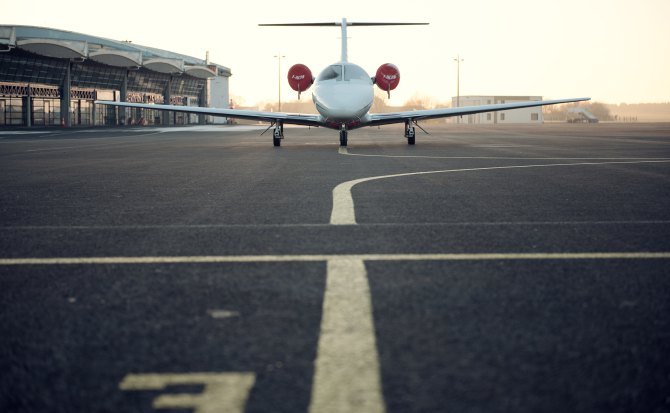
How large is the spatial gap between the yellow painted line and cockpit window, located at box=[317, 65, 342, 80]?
684 inches

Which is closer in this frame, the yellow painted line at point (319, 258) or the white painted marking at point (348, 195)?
the yellow painted line at point (319, 258)

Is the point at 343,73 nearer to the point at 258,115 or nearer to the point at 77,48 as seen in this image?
the point at 258,115

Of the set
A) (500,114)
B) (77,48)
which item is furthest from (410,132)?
(500,114)

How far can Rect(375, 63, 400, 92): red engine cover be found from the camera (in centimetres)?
2427

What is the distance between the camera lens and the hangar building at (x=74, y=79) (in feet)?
181

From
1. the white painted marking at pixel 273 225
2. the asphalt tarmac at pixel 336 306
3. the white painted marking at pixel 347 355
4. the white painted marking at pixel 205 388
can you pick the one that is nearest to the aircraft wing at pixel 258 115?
the asphalt tarmac at pixel 336 306

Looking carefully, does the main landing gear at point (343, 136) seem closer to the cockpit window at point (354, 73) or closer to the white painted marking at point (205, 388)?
the cockpit window at point (354, 73)

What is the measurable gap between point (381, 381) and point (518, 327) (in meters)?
0.89

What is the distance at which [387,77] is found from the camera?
2427cm

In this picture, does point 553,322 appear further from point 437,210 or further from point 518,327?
point 437,210

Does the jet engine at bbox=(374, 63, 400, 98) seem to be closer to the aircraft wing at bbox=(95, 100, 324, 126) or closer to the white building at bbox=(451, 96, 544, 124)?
the aircraft wing at bbox=(95, 100, 324, 126)

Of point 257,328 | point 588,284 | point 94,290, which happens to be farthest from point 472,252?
point 94,290

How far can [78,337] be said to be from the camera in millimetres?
2840

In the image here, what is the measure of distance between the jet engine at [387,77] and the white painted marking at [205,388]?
2254 centimetres
